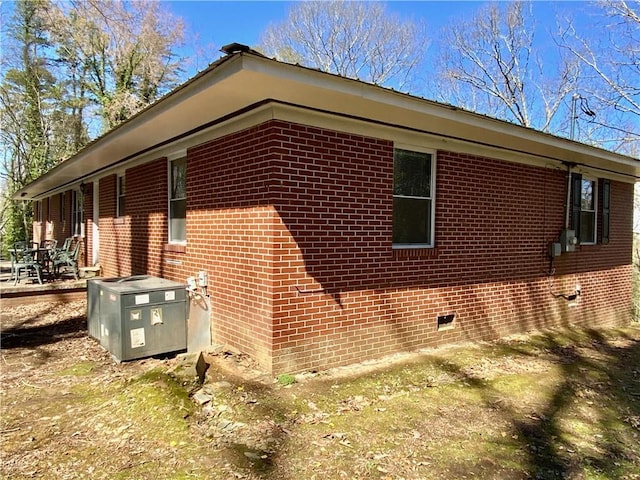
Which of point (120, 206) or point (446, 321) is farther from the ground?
point (120, 206)

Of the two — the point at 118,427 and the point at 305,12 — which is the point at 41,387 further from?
the point at 305,12

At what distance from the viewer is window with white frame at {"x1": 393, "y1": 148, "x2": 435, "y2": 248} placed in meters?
5.90

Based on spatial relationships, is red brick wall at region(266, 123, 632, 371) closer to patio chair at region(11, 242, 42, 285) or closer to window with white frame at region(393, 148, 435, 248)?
window with white frame at region(393, 148, 435, 248)

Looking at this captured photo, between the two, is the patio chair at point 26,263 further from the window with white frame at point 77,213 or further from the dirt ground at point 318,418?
the dirt ground at point 318,418

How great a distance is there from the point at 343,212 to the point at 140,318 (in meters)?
2.76

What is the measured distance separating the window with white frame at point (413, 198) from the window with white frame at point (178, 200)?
127 inches

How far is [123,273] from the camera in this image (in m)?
9.23

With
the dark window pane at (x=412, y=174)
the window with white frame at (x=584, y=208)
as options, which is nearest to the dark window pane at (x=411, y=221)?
the dark window pane at (x=412, y=174)

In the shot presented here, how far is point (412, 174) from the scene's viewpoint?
6043 mm

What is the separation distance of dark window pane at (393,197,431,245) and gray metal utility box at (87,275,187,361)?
116 inches

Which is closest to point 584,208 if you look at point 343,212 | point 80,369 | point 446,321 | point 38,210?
point 446,321

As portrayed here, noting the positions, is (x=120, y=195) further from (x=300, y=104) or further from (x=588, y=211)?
(x=588, y=211)

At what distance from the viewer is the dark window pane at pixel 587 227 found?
9.03m

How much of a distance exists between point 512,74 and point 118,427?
26.0 metres
